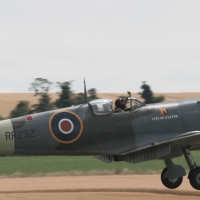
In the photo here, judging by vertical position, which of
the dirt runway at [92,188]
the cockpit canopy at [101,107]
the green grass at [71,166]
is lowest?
the dirt runway at [92,188]

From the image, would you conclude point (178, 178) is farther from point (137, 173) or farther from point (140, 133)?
point (137, 173)

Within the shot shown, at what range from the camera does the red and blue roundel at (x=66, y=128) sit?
14.1 meters

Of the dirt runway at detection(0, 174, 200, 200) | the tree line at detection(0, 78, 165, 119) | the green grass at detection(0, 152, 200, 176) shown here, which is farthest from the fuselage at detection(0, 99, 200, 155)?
the tree line at detection(0, 78, 165, 119)

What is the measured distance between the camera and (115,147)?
14273 mm

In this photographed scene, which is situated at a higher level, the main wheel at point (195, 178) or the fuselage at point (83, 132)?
the fuselage at point (83, 132)

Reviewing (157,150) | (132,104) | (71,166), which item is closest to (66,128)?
(132,104)

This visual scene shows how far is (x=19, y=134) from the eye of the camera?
14047 mm

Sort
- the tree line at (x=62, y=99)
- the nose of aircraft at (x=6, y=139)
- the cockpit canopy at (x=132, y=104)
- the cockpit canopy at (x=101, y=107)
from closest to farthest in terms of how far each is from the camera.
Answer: the nose of aircraft at (x=6, y=139)
the cockpit canopy at (x=101, y=107)
the cockpit canopy at (x=132, y=104)
the tree line at (x=62, y=99)

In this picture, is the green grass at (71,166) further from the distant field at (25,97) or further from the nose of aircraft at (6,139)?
the distant field at (25,97)

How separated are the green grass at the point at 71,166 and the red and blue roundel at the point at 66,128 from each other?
821 cm

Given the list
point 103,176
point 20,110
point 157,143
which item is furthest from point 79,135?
point 20,110

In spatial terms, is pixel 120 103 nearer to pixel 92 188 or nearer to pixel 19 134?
pixel 19 134

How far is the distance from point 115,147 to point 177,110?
1.79 metres

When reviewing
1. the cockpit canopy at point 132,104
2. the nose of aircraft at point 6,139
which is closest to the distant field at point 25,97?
the nose of aircraft at point 6,139
